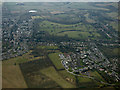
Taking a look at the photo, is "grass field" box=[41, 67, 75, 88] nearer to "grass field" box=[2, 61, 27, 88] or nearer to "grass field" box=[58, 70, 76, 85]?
"grass field" box=[58, 70, 76, 85]

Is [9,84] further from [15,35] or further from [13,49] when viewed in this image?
[15,35]

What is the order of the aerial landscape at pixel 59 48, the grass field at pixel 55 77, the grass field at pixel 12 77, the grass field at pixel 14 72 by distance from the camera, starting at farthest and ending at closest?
the aerial landscape at pixel 59 48 → the grass field at pixel 55 77 → the grass field at pixel 14 72 → the grass field at pixel 12 77

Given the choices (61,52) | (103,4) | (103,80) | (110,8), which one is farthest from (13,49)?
(103,4)

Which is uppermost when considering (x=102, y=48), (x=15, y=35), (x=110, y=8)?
(x=110, y=8)

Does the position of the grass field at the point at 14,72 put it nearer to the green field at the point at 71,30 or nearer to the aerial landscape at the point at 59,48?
the aerial landscape at the point at 59,48

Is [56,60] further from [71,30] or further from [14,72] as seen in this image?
[71,30]

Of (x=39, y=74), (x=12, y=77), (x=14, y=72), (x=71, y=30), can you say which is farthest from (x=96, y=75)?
(x=71, y=30)

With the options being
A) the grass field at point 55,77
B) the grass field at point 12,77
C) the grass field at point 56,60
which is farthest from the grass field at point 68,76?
the grass field at point 12,77

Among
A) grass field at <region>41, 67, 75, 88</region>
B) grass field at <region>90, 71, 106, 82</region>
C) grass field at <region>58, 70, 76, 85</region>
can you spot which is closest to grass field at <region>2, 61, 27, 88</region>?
grass field at <region>41, 67, 75, 88</region>
